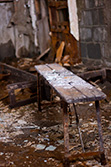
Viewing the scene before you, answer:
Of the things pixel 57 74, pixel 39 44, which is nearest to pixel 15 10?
pixel 39 44

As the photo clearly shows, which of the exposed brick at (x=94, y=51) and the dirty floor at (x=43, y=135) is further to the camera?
the exposed brick at (x=94, y=51)

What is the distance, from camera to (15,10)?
9.17 meters

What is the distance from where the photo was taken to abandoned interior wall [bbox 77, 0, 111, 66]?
20.3 ft

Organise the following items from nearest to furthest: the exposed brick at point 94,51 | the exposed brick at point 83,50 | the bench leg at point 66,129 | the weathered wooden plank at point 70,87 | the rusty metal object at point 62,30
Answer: the weathered wooden plank at point 70,87, the bench leg at point 66,129, the exposed brick at point 94,51, the exposed brick at point 83,50, the rusty metal object at point 62,30

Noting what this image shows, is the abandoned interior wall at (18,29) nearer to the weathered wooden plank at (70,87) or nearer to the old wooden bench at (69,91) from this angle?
the weathered wooden plank at (70,87)

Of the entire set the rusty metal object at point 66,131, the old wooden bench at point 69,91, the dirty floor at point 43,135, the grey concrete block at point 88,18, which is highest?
the grey concrete block at point 88,18

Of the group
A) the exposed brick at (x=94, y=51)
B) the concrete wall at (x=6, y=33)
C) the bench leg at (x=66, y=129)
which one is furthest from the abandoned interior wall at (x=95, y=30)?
the bench leg at (x=66, y=129)

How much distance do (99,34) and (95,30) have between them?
0.18 m

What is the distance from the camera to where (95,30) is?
6594 mm

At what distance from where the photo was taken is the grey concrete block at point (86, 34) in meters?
6.80

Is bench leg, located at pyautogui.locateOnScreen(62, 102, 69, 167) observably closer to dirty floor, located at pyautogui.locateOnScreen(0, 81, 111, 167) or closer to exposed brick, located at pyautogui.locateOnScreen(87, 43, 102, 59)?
dirty floor, located at pyautogui.locateOnScreen(0, 81, 111, 167)

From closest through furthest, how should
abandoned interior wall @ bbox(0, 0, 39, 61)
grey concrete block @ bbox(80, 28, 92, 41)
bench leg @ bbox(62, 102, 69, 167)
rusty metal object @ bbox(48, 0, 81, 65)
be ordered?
bench leg @ bbox(62, 102, 69, 167)
grey concrete block @ bbox(80, 28, 92, 41)
rusty metal object @ bbox(48, 0, 81, 65)
abandoned interior wall @ bbox(0, 0, 39, 61)

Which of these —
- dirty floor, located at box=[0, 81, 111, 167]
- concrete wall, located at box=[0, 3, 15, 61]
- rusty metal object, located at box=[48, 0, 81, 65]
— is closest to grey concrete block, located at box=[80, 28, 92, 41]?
rusty metal object, located at box=[48, 0, 81, 65]

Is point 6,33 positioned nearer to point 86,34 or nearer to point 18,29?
point 18,29
